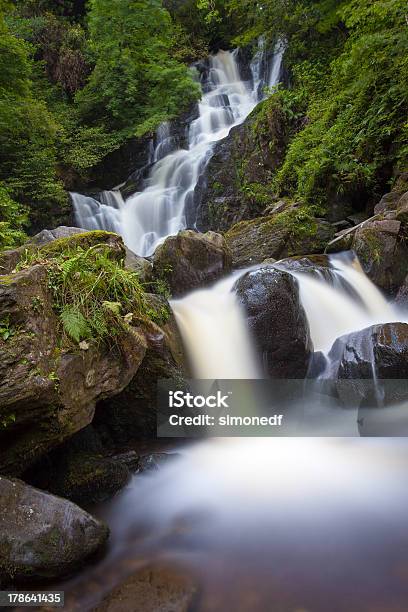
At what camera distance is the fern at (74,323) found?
11.0 feet

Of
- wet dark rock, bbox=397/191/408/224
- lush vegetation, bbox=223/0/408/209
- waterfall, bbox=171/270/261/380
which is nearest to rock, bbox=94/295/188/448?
waterfall, bbox=171/270/261/380

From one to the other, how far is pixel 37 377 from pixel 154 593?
4.95 ft

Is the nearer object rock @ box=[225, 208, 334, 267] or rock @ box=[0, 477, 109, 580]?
rock @ box=[0, 477, 109, 580]

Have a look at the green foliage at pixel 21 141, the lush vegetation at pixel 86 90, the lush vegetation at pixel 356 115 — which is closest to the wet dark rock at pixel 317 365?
the lush vegetation at pixel 356 115

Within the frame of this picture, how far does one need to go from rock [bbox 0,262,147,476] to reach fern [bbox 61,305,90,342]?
0.27 feet

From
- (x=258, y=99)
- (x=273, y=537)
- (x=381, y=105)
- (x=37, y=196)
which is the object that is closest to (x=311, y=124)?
(x=381, y=105)

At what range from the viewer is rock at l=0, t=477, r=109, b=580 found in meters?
2.51

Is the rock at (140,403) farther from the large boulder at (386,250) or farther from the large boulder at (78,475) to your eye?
the large boulder at (386,250)

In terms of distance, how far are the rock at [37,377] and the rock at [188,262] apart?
3470mm

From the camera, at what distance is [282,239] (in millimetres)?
8594

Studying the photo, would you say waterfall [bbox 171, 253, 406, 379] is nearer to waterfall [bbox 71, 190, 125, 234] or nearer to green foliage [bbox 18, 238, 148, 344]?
green foliage [bbox 18, 238, 148, 344]

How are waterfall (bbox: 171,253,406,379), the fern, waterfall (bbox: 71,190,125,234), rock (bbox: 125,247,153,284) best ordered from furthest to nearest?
waterfall (bbox: 71,190,125,234) < rock (bbox: 125,247,153,284) < waterfall (bbox: 171,253,406,379) < the fern

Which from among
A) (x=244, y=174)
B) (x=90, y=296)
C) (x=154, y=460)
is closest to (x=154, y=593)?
(x=154, y=460)

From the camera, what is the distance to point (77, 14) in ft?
71.9
